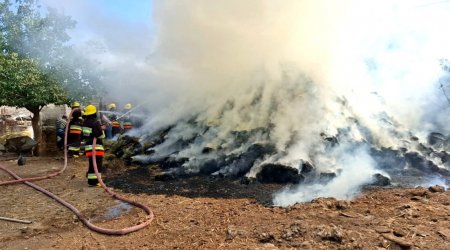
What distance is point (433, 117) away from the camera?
10.4 metres

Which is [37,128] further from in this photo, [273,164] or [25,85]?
[273,164]

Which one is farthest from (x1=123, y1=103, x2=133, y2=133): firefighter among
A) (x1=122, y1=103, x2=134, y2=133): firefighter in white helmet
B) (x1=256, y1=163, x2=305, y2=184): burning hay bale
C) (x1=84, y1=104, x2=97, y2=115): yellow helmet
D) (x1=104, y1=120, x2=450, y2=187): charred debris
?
(x1=256, y1=163, x2=305, y2=184): burning hay bale

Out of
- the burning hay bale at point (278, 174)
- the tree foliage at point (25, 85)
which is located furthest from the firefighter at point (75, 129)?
the burning hay bale at point (278, 174)

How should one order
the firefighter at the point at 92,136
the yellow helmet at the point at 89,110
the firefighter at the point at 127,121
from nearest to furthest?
the firefighter at the point at 92,136
the yellow helmet at the point at 89,110
the firefighter at the point at 127,121

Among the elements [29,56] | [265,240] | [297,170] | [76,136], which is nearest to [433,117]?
[297,170]

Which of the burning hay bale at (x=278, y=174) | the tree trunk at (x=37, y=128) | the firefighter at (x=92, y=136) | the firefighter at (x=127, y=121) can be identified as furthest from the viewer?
the firefighter at (x=127, y=121)

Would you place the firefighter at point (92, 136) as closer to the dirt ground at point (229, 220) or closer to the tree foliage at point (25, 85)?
the dirt ground at point (229, 220)

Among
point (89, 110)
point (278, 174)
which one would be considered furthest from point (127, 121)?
point (278, 174)

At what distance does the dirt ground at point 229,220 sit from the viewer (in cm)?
387

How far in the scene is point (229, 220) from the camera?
4.74 meters

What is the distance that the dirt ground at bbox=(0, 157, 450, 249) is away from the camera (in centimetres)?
387

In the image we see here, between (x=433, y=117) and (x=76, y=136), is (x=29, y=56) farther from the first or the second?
(x=433, y=117)

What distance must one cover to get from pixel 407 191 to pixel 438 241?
2050mm

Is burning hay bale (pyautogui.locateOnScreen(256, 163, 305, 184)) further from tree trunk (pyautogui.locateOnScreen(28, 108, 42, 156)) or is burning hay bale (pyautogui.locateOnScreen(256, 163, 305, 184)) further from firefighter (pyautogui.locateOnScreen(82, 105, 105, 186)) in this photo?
A: tree trunk (pyautogui.locateOnScreen(28, 108, 42, 156))
